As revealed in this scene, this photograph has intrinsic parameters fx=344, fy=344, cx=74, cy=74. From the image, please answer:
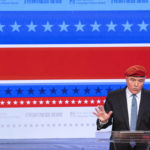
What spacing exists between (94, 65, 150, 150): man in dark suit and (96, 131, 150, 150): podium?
389mm

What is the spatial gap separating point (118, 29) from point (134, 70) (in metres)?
1.07

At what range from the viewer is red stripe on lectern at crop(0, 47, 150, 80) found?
3.42m

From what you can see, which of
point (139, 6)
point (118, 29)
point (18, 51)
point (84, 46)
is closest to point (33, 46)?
point (18, 51)

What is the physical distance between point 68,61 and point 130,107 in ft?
3.60

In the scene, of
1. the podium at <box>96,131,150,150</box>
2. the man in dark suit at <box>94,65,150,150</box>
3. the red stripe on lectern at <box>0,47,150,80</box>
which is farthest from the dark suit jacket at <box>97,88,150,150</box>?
the red stripe on lectern at <box>0,47,150,80</box>

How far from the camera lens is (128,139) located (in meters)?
1.93

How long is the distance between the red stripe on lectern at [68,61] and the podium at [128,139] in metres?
1.52

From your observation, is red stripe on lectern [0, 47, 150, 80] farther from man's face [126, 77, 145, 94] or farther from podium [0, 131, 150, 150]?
podium [0, 131, 150, 150]

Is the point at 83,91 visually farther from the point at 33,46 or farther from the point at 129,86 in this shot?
the point at 129,86

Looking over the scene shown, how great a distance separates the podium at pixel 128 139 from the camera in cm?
192

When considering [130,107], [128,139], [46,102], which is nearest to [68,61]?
[46,102]

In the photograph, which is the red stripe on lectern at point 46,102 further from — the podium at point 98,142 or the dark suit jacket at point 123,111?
the podium at point 98,142

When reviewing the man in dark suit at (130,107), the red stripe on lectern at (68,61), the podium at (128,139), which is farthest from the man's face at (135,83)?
the red stripe on lectern at (68,61)

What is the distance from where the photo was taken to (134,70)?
2.46m
